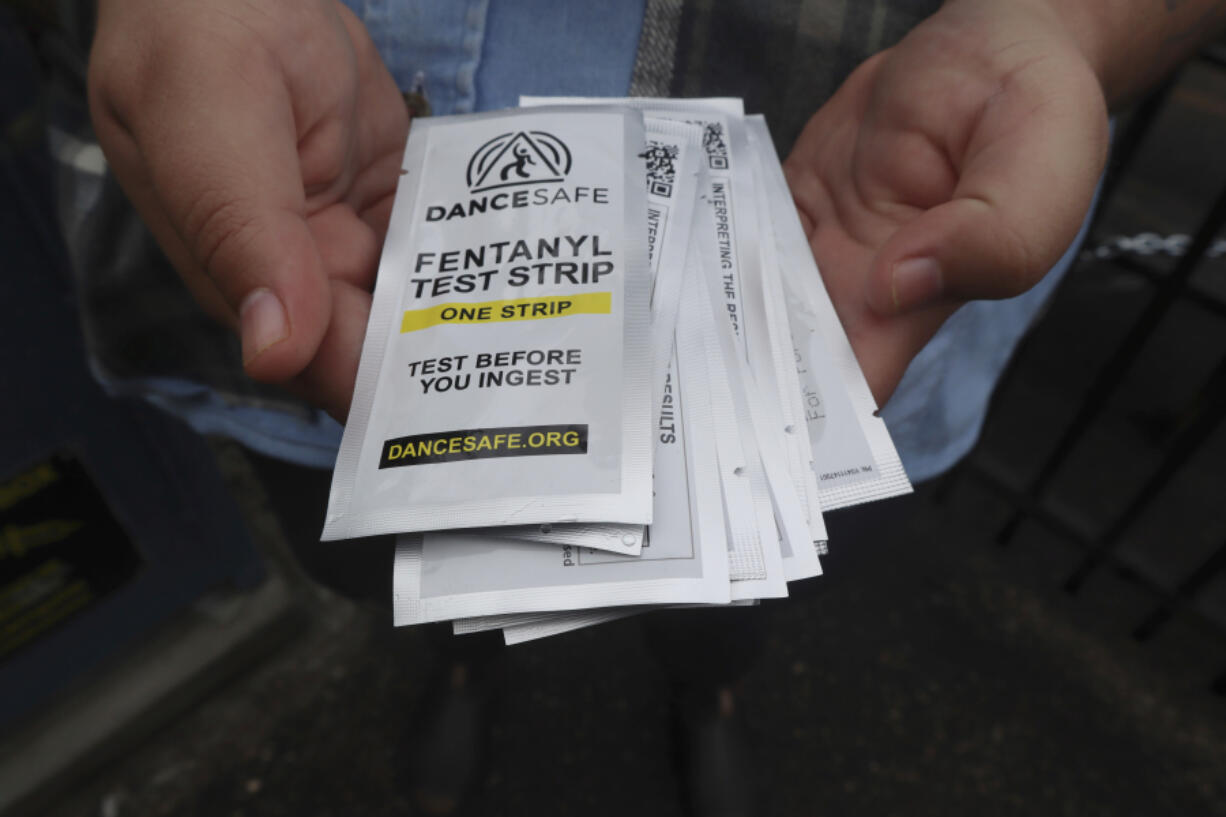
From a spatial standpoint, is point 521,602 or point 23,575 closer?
point 521,602

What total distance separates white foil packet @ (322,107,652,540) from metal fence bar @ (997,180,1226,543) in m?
1.01

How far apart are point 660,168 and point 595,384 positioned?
0.30m

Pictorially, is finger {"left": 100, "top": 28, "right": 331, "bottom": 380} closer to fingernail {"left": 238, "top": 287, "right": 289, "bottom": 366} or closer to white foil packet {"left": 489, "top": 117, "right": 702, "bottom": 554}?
fingernail {"left": 238, "top": 287, "right": 289, "bottom": 366}

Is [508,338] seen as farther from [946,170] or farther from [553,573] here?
[946,170]

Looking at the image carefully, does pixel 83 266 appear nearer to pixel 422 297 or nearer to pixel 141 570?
pixel 422 297

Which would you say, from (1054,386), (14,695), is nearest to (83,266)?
(14,695)

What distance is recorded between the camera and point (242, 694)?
4.58ft

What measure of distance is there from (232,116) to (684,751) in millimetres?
1162

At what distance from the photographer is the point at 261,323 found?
22.4 inches

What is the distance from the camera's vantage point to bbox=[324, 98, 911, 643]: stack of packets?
1.97ft

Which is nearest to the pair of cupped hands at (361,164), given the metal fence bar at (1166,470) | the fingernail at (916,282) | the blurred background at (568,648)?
the fingernail at (916,282)

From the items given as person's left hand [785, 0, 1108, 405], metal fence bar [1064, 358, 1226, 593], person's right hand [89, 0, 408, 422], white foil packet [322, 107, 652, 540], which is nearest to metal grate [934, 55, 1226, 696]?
metal fence bar [1064, 358, 1226, 593]

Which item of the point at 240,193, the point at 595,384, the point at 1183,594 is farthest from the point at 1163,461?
the point at 240,193

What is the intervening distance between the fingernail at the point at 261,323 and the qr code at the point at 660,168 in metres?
0.41
